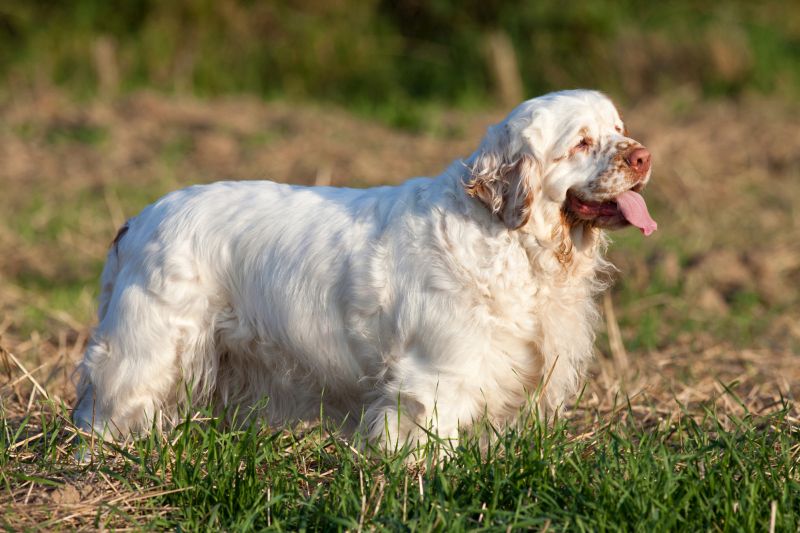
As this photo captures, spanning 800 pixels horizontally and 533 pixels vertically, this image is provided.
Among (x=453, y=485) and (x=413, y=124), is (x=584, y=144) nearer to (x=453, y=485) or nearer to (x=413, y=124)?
(x=453, y=485)

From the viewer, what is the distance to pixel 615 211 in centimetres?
351

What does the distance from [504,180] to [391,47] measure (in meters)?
11.1

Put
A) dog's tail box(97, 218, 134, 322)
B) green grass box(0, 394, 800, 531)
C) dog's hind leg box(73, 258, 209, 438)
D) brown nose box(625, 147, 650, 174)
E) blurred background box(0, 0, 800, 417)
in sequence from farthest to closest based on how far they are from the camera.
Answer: blurred background box(0, 0, 800, 417)
dog's tail box(97, 218, 134, 322)
dog's hind leg box(73, 258, 209, 438)
brown nose box(625, 147, 650, 174)
green grass box(0, 394, 800, 531)

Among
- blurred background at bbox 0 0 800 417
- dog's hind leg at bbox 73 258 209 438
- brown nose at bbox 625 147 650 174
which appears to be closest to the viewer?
brown nose at bbox 625 147 650 174

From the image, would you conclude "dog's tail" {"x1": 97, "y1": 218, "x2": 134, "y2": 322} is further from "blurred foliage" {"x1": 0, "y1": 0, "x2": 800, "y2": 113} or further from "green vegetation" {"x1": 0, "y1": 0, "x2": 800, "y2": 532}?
"blurred foliage" {"x1": 0, "y1": 0, "x2": 800, "y2": 113}

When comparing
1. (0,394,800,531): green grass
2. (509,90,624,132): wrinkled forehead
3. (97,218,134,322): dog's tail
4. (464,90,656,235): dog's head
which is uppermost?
(509,90,624,132): wrinkled forehead

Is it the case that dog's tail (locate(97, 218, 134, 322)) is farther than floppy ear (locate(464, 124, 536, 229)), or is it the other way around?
dog's tail (locate(97, 218, 134, 322))

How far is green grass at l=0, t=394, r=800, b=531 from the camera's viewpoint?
9.41 feet

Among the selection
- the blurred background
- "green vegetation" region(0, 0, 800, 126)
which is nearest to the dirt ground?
the blurred background

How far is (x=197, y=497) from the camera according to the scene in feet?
9.98

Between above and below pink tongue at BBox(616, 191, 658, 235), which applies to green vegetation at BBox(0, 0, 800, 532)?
below

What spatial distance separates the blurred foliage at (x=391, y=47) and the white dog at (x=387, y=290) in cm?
871

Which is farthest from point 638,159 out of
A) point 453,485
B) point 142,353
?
point 142,353

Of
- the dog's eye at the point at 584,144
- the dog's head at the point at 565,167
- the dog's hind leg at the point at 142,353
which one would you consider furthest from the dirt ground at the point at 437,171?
the dog's eye at the point at 584,144
